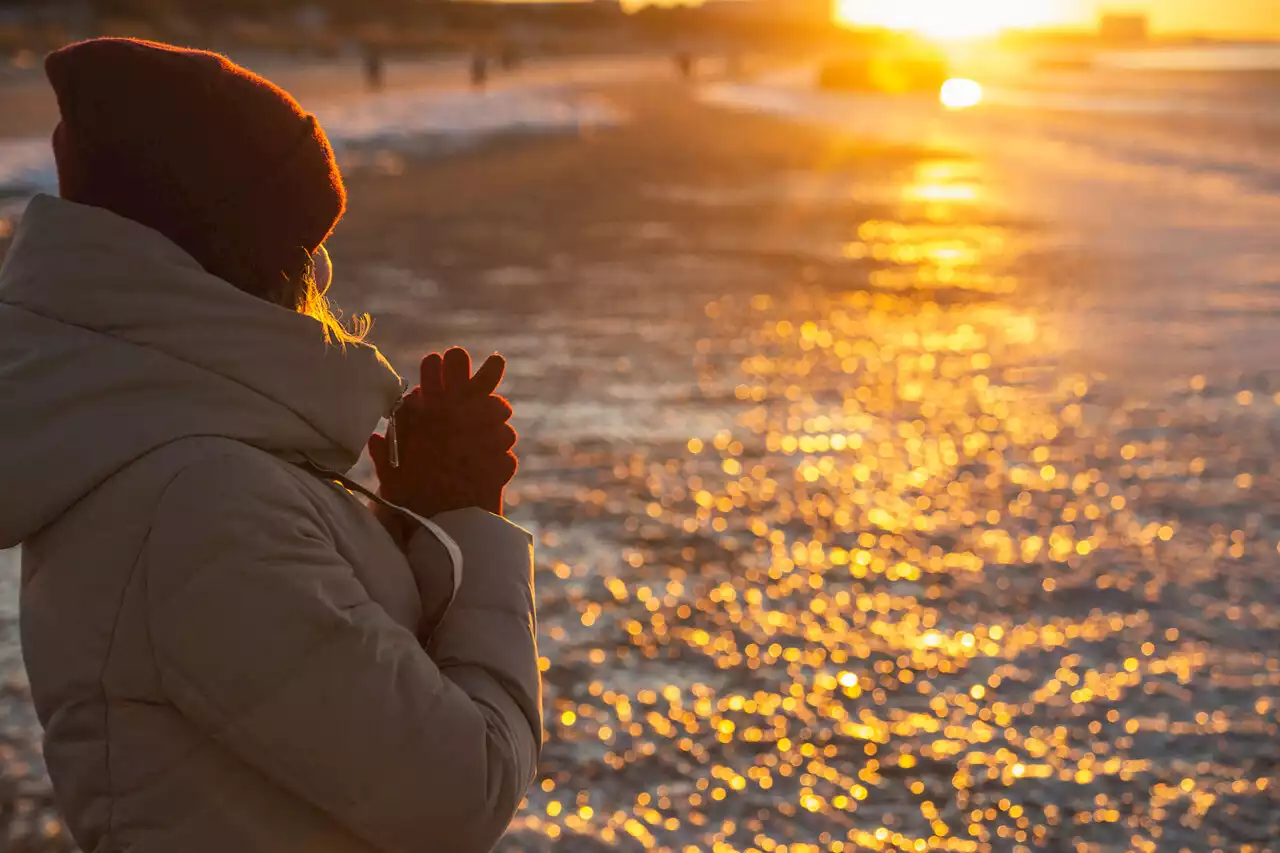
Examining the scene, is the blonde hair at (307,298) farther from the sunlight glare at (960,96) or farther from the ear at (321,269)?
the sunlight glare at (960,96)

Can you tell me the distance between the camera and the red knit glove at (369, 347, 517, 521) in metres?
1.79

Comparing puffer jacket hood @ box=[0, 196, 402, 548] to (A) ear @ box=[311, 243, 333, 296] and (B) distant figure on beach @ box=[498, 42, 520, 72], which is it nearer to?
(A) ear @ box=[311, 243, 333, 296]

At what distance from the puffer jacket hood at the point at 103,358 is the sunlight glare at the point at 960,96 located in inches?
2044

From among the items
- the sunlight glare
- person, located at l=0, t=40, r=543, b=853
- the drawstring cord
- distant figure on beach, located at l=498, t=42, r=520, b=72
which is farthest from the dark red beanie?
distant figure on beach, located at l=498, t=42, r=520, b=72

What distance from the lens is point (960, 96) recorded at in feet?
209

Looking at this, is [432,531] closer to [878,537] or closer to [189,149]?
[189,149]

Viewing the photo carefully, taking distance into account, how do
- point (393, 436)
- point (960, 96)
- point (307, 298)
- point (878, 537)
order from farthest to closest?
point (960, 96) → point (878, 537) → point (393, 436) → point (307, 298)

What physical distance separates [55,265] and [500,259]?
38.1 ft

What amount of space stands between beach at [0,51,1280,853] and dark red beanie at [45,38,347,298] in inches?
87.3

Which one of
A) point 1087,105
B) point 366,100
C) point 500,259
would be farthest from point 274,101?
point 1087,105

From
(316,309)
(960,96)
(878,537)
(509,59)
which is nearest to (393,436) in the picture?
(316,309)

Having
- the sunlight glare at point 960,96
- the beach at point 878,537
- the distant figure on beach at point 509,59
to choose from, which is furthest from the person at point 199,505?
the distant figure on beach at point 509,59

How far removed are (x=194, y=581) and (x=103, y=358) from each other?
0.81 ft

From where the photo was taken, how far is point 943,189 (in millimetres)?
20703
